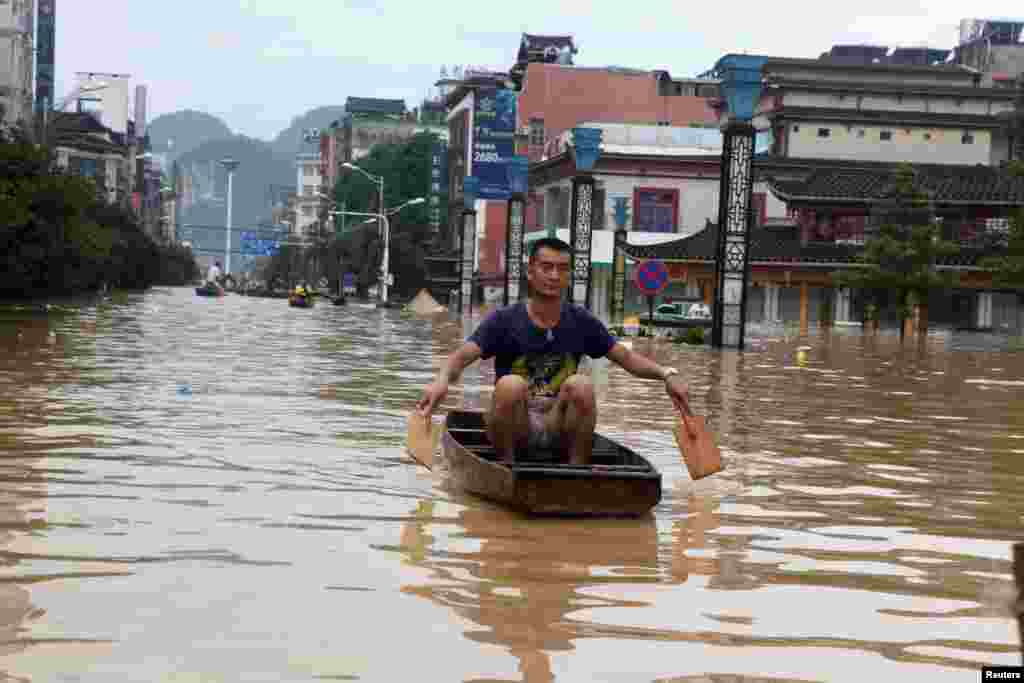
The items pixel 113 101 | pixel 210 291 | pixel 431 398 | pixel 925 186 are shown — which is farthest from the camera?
pixel 113 101

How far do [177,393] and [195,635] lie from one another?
1179 centimetres

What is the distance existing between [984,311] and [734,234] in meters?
30.7

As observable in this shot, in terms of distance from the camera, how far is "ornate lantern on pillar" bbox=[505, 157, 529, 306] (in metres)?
67.2

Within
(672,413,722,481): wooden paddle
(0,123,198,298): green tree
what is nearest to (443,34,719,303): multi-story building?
(0,123,198,298): green tree

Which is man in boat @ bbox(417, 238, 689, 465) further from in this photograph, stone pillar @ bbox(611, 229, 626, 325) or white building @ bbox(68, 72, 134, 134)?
white building @ bbox(68, 72, 134, 134)

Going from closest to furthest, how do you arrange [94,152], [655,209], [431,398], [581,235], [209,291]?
1. [431,398]
2. [581,235]
3. [655,209]
4. [209,291]
5. [94,152]

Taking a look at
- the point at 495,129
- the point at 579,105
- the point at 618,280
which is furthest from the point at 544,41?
the point at 618,280

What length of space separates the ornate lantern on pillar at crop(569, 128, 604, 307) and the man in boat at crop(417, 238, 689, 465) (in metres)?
42.5

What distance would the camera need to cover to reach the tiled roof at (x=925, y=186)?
63.1 meters

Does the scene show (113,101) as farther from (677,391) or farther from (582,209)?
(677,391)

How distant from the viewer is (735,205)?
123ft

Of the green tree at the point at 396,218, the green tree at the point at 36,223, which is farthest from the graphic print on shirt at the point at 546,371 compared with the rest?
the green tree at the point at 396,218

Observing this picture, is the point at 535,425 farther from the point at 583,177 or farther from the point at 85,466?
the point at 583,177

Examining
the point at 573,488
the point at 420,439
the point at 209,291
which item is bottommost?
the point at 209,291
